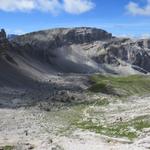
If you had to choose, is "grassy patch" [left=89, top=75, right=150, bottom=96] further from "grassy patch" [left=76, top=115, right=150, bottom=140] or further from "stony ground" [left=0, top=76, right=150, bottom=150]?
"grassy patch" [left=76, top=115, right=150, bottom=140]

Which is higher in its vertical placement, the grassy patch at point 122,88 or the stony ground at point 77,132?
the stony ground at point 77,132

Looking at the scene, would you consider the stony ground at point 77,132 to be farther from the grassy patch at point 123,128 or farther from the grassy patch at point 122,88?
the grassy patch at point 122,88

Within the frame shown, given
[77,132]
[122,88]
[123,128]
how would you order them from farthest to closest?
[122,88]
[123,128]
[77,132]

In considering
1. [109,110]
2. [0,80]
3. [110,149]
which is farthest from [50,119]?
[0,80]

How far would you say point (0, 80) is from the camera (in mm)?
160125

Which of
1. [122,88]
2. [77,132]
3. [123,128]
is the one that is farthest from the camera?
[122,88]

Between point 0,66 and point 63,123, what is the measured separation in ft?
449

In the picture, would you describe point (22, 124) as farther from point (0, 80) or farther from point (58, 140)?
point (0, 80)

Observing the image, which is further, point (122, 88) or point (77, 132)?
point (122, 88)

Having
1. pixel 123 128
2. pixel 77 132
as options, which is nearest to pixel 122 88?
pixel 123 128

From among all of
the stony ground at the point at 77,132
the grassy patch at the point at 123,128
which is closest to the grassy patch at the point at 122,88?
the stony ground at the point at 77,132

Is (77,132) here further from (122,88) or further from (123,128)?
(122,88)

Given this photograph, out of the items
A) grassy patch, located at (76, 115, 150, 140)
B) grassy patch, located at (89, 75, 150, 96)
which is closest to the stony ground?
grassy patch, located at (76, 115, 150, 140)

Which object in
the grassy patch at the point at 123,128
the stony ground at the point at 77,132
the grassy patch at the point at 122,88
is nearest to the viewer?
the stony ground at the point at 77,132
